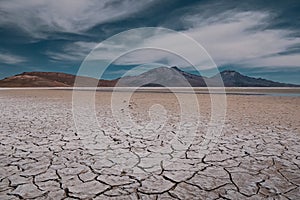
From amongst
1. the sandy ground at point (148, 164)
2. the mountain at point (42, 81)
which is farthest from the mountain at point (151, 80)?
the sandy ground at point (148, 164)

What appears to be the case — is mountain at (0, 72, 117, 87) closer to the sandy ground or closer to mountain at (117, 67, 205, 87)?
mountain at (117, 67, 205, 87)

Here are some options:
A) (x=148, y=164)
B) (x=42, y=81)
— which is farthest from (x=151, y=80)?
(x=148, y=164)

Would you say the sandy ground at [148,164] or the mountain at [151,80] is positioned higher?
the mountain at [151,80]

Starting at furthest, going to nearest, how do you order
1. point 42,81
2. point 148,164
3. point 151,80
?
point 151,80 < point 42,81 < point 148,164

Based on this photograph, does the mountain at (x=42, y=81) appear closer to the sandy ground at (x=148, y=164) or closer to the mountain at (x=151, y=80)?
the mountain at (x=151, y=80)

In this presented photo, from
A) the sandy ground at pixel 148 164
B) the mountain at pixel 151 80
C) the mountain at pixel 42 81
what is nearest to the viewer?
the sandy ground at pixel 148 164

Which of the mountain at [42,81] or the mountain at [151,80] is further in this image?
the mountain at [151,80]

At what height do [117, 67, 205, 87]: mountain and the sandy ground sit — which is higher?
[117, 67, 205, 87]: mountain

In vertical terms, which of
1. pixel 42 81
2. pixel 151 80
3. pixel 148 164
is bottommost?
pixel 148 164

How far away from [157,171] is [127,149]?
40.2 inches

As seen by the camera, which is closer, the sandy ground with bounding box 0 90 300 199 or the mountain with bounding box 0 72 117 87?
the sandy ground with bounding box 0 90 300 199

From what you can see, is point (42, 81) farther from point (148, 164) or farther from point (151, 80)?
point (148, 164)

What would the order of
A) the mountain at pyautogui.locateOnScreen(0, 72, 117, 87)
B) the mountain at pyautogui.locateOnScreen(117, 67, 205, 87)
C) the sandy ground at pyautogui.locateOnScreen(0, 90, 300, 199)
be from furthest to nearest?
the mountain at pyautogui.locateOnScreen(117, 67, 205, 87) → the mountain at pyautogui.locateOnScreen(0, 72, 117, 87) → the sandy ground at pyautogui.locateOnScreen(0, 90, 300, 199)

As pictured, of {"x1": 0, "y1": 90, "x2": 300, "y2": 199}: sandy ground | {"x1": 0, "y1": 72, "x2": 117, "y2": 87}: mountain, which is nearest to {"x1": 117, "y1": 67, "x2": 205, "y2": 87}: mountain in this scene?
{"x1": 0, "y1": 72, "x2": 117, "y2": 87}: mountain
